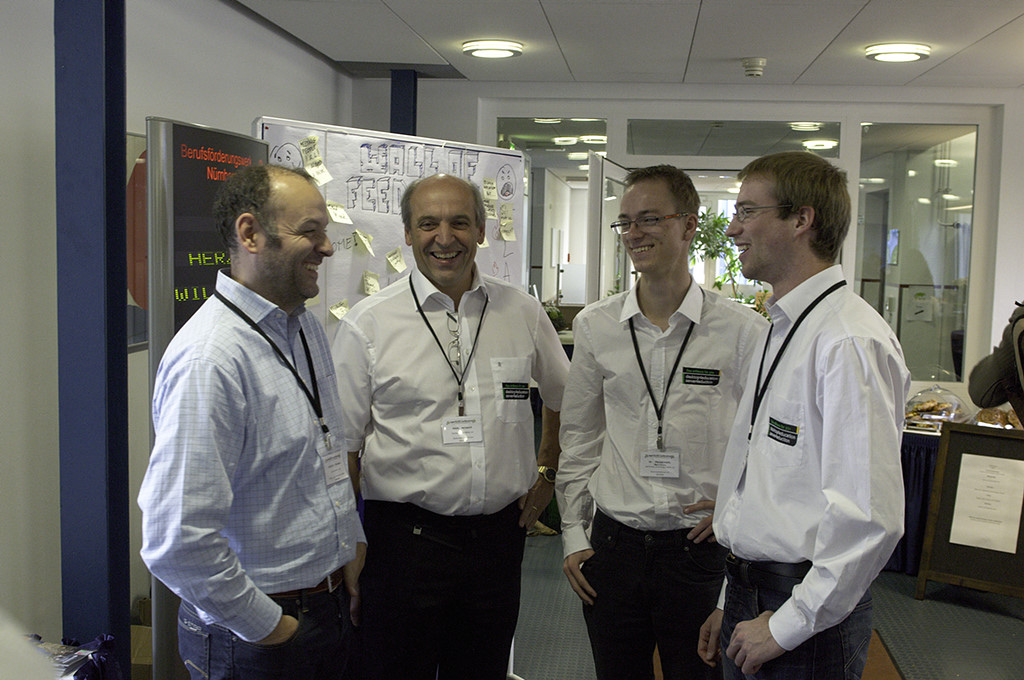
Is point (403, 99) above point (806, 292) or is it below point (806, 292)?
above

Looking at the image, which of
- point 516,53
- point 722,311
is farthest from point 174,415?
point 516,53

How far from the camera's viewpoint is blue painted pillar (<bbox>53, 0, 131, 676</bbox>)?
222 cm

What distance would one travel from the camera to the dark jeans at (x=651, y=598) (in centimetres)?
186

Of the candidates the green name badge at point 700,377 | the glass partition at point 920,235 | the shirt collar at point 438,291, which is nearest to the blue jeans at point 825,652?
the green name badge at point 700,377

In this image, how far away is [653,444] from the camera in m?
1.94

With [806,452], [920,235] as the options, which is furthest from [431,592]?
[920,235]

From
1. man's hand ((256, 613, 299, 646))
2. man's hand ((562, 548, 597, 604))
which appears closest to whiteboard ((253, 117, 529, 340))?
man's hand ((562, 548, 597, 604))

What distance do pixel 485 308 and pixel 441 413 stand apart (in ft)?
1.06

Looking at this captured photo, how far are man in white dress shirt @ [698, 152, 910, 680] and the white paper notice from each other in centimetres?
289

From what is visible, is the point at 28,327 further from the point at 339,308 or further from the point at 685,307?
the point at 685,307

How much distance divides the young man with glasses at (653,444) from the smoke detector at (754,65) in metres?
3.52

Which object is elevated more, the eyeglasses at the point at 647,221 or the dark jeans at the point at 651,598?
the eyeglasses at the point at 647,221

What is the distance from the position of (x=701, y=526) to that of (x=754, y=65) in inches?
163

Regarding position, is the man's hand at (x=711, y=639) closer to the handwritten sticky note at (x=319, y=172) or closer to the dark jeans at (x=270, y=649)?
the dark jeans at (x=270, y=649)
